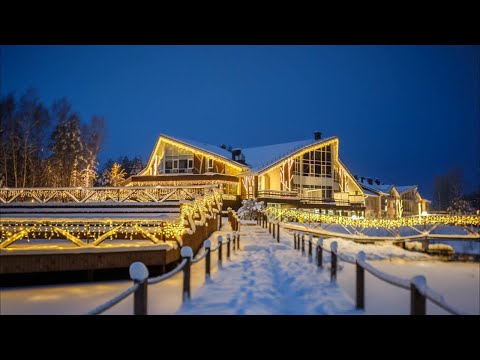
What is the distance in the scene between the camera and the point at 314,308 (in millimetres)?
5352

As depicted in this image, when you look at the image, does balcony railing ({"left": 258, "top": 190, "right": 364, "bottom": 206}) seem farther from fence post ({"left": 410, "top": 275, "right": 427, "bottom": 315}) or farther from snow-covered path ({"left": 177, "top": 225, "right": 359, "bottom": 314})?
fence post ({"left": 410, "top": 275, "right": 427, "bottom": 315})

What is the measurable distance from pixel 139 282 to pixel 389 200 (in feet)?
105

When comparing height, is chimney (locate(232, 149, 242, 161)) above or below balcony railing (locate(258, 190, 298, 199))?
above

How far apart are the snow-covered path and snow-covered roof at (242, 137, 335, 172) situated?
20359mm

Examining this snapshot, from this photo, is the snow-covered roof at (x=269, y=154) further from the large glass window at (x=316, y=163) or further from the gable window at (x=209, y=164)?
the gable window at (x=209, y=164)

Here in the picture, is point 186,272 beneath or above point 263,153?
beneath

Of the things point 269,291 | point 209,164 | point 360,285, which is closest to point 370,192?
point 209,164

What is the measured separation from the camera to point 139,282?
13.7 ft

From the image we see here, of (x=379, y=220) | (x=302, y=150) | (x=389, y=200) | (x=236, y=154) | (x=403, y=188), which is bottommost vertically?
(x=379, y=220)

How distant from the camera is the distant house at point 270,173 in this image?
28.5 meters

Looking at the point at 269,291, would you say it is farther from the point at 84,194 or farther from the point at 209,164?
the point at 209,164

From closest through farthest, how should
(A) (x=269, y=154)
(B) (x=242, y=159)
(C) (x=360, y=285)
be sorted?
(C) (x=360, y=285) < (B) (x=242, y=159) < (A) (x=269, y=154)

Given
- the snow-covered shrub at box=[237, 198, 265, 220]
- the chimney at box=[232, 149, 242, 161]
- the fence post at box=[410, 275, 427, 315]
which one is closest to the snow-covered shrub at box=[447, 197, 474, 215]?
the fence post at box=[410, 275, 427, 315]

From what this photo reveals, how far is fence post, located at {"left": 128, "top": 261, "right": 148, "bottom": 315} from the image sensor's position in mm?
4145
